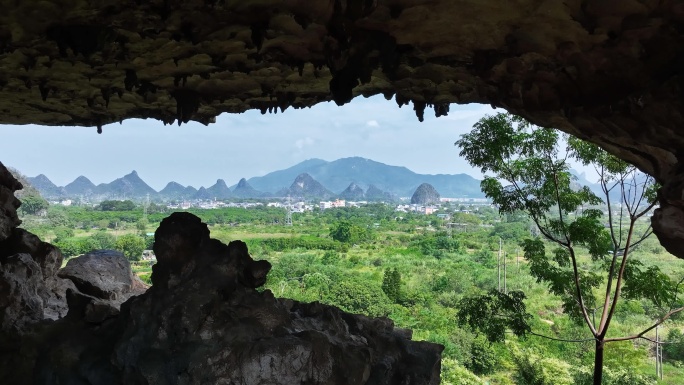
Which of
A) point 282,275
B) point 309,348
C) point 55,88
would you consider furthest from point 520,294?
point 282,275

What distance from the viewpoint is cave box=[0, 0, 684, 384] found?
3.98 m

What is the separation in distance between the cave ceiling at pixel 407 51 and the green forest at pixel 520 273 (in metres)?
3.92

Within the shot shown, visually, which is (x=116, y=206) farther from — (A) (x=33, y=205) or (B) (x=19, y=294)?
(B) (x=19, y=294)

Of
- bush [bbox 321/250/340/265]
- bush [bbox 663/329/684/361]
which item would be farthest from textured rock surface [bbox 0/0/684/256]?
bush [bbox 321/250/340/265]

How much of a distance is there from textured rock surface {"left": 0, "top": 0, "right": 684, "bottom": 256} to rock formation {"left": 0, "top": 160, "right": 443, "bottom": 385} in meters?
2.45

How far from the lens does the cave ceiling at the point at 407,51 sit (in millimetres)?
3879

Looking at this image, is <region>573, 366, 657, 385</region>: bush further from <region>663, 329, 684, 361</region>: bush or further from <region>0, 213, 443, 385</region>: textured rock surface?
<region>0, 213, 443, 385</region>: textured rock surface

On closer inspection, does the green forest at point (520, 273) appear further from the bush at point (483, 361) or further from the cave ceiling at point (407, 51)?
the cave ceiling at point (407, 51)

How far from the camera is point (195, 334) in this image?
519 cm

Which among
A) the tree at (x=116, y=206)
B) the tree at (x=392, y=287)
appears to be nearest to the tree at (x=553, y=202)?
the tree at (x=392, y=287)

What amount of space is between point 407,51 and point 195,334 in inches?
165

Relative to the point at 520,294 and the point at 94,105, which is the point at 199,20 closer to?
the point at 94,105

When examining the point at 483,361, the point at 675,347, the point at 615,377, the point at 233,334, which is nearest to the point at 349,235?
the point at 483,361

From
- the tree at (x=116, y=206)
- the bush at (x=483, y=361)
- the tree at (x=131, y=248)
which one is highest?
the tree at (x=116, y=206)
